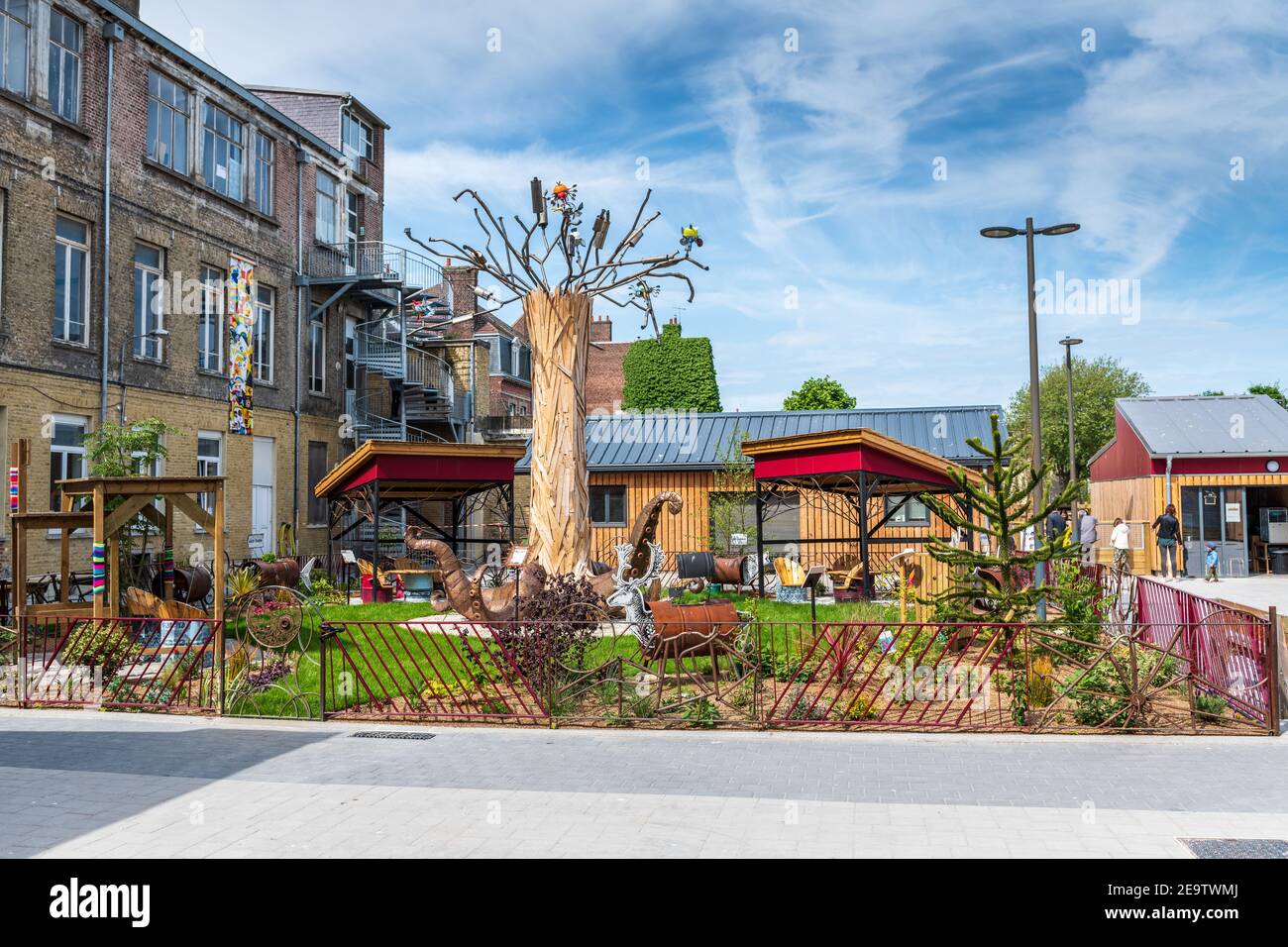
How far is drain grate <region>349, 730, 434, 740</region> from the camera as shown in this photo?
347 inches


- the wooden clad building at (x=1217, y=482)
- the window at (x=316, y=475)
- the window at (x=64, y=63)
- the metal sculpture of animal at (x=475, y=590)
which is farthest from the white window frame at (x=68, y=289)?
the wooden clad building at (x=1217, y=482)

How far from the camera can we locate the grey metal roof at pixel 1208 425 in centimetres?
2646

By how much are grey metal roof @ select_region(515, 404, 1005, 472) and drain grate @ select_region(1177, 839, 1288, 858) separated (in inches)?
842

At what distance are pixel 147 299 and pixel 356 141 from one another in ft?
36.9

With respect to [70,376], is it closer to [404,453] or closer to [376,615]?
[404,453]

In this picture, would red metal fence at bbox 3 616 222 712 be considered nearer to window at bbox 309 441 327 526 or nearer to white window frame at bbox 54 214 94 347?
white window frame at bbox 54 214 94 347

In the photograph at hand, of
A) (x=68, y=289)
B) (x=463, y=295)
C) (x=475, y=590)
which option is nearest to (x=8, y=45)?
(x=68, y=289)

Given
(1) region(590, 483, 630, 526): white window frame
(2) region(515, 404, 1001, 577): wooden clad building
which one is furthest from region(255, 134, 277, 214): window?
(1) region(590, 483, 630, 526): white window frame

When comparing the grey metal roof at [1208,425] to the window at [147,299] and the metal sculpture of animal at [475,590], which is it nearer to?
the metal sculpture of animal at [475,590]

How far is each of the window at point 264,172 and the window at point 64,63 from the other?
6089mm

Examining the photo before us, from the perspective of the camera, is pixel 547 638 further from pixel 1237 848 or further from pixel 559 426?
pixel 559 426
